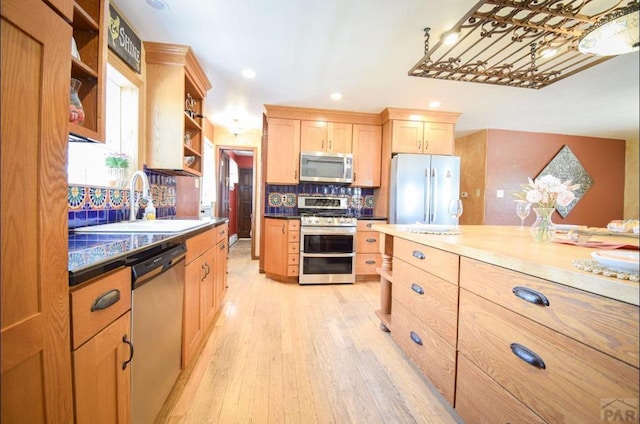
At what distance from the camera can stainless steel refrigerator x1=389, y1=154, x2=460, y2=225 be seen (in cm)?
334

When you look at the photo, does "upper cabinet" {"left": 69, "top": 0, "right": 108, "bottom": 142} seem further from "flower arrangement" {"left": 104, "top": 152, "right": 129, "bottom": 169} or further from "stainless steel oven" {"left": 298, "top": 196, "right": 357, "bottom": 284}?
"stainless steel oven" {"left": 298, "top": 196, "right": 357, "bottom": 284}

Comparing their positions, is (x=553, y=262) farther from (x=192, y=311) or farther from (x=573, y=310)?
(x=192, y=311)

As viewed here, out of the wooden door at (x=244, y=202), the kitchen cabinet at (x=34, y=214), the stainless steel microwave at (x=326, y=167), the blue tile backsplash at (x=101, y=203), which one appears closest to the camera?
the kitchen cabinet at (x=34, y=214)

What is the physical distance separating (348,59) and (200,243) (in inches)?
79.3

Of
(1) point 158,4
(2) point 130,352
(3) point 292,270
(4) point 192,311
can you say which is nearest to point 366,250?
(3) point 292,270

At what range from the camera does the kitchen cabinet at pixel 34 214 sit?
1.58 ft

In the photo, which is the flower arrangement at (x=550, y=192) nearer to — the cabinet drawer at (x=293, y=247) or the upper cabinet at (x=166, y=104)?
the upper cabinet at (x=166, y=104)

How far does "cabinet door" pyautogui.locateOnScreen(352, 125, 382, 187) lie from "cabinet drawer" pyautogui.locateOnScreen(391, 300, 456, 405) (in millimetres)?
2279

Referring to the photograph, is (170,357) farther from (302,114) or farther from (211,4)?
(302,114)

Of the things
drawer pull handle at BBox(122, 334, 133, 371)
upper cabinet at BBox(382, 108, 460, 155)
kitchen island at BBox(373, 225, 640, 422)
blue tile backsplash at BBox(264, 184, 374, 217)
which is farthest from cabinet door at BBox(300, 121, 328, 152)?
drawer pull handle at BBox(122, 334, 133, 371)

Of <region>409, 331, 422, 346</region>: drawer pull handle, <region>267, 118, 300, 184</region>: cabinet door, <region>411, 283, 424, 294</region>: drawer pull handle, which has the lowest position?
<region>409, 331, 422, 346</region>: drawer pull handle

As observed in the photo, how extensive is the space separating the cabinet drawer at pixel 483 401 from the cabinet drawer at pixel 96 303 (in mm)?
1326

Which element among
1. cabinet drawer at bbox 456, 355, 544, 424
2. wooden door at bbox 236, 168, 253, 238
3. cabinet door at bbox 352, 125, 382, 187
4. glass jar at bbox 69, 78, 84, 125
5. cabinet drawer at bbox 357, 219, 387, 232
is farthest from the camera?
wooden door at bbox 236, 168, 253, 238

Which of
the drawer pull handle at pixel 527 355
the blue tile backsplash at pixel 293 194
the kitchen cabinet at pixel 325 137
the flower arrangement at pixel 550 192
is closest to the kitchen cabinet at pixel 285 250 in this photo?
the blue tile backsplash at pixel 293 194
